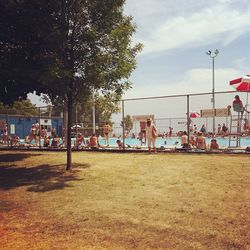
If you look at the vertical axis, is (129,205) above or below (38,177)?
below

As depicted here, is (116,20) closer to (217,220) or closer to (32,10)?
(32,10)

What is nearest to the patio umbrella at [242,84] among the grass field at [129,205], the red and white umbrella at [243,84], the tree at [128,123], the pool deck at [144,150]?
the red and white umbrella at [243,84]

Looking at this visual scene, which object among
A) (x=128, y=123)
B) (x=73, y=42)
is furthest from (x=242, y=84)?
(x=128, y=123)

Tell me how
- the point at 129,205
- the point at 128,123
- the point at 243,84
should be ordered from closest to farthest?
the point at 129,205 → the point at 243,84 → the point at 128,123

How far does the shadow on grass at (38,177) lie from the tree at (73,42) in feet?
2.95

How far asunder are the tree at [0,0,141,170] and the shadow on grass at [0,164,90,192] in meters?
0.90

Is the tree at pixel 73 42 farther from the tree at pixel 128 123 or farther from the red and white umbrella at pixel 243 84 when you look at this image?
the tree at pixel 128 123

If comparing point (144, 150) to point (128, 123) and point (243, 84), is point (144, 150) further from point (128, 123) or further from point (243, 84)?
point (128, 123)

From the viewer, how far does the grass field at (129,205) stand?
7328 millimetres

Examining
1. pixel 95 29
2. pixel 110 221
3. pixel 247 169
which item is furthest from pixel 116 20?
pixel 110 221

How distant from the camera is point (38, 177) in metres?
13.4

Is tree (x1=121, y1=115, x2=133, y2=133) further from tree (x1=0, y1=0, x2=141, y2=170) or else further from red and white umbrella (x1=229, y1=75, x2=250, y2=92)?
tree (x1=0, y1=0, x2=141, y2=170)

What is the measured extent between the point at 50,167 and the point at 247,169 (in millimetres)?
7727

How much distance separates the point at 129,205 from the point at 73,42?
A: 6991 mm
